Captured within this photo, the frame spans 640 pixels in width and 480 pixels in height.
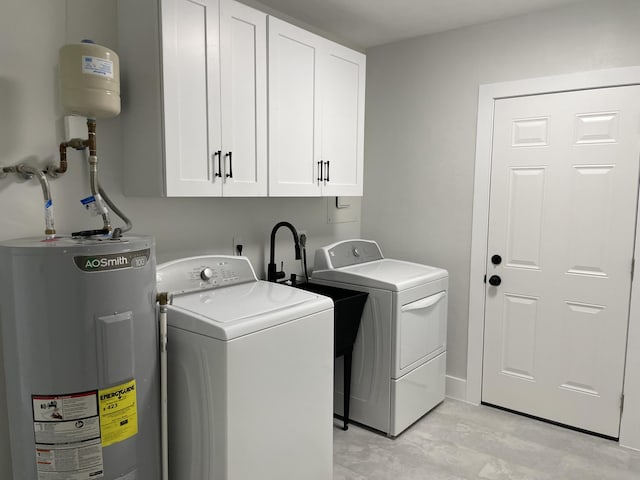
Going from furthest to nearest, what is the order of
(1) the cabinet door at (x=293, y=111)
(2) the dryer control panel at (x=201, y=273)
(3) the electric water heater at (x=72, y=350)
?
(1) the cabinet door at (x=293, y=111) → (2) the dryer control panel at (x=201, y=273) → (3) the electric water heater at (x=72, y=350)

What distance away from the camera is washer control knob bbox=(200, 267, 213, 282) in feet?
6.98

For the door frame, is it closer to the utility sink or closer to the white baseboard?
the white baseboard

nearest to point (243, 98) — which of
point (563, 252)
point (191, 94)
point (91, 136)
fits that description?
point (191, 94)

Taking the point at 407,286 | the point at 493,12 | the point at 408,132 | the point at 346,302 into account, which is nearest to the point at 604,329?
the point at 407,286

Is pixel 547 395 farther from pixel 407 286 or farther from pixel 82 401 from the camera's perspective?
pixel 82 401

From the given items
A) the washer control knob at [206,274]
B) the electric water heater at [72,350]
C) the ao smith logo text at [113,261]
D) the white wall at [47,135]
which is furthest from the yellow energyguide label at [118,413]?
the washer control knob at [206,274]

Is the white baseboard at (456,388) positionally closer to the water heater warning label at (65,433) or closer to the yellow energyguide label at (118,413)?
the yellow energyguide label at (118,413)

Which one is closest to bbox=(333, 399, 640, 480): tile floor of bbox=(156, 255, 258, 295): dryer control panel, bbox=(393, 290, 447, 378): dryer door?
bbox=(393, 290, 447, 378): dryer door

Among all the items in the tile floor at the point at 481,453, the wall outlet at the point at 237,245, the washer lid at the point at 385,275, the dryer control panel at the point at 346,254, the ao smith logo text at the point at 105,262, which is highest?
the ao smith logo text at the point at 105,262

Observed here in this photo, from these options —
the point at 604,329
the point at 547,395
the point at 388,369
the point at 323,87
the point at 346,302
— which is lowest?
the point at 547,395

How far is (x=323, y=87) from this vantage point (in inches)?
101

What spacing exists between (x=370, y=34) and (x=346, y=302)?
1.86 m

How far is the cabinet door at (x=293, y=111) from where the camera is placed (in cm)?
226

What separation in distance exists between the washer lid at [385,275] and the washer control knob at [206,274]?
34.7 inches
